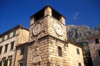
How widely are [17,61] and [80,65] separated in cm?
1188

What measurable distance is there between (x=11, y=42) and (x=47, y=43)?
1242cm

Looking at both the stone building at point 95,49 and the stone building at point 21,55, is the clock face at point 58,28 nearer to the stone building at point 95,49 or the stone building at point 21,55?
the stone building at point 21,55

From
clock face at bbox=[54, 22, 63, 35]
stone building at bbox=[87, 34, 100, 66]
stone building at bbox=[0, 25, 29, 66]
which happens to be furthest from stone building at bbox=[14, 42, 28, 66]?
stone building at bbox=[87, 34, 100, 66]

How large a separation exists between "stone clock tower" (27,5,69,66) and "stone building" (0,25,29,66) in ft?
20.5

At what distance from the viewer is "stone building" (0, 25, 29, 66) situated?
19953 millimetres

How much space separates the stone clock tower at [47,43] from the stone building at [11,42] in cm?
623

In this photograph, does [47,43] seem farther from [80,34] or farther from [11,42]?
[80,34]

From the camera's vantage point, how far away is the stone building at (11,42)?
20.0 metres

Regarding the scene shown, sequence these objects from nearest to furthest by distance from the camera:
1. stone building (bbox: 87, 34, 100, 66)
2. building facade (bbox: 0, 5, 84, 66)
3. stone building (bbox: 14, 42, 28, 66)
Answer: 1. building facade (bbox: 0, 5, 84, 66)
2. stone building (bbox: 14, 42, 28, 66)
3. stone building (bbox: 87, 34, 100, 66)

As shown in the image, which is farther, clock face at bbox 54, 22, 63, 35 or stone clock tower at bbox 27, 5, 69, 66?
clock face at bbox 54, 22, 63, 35

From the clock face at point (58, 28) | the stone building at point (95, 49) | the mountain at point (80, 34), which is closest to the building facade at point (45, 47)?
the clock face at point (58, 28)

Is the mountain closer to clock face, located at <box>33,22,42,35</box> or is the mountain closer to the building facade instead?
the building facade

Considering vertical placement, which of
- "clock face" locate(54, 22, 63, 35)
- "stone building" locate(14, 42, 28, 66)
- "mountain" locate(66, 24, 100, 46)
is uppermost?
"mountain" locate(66, 24, 100, 46)

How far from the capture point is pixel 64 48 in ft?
48.6
